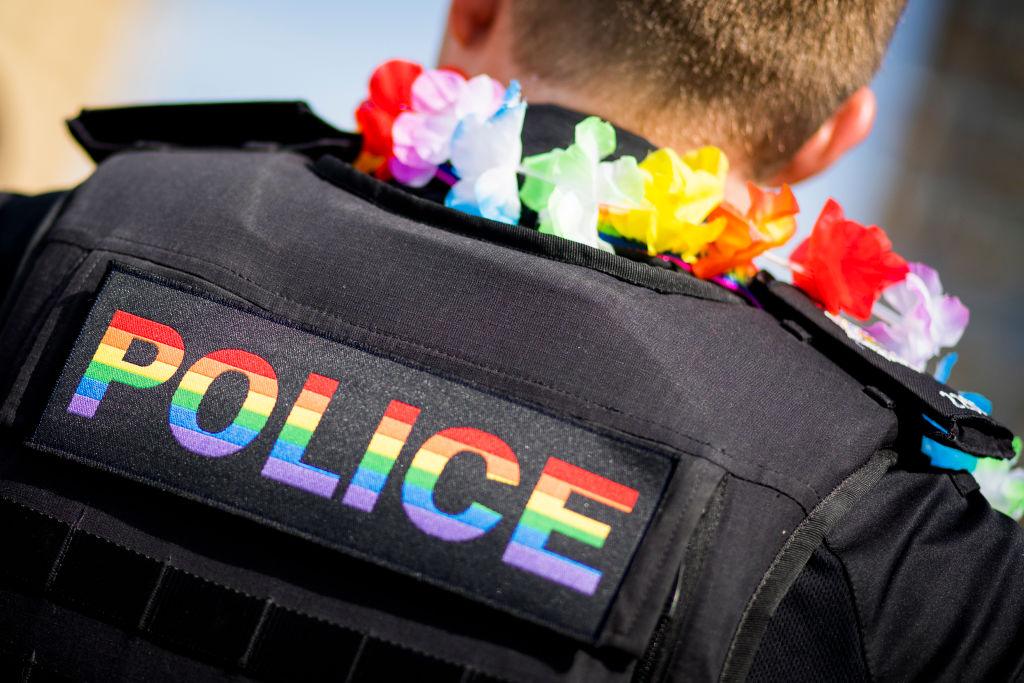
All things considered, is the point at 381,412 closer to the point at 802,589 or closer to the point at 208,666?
the point at 208,666

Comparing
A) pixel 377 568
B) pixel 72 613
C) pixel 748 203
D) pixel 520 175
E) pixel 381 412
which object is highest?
pixel 748 203

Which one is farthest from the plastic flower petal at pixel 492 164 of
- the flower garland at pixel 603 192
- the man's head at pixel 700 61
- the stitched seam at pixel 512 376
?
the stitched seam at pixel 512 376

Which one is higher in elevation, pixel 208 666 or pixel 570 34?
pixel 570 34

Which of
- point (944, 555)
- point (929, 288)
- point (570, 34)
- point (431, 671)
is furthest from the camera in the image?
point (929, 288)

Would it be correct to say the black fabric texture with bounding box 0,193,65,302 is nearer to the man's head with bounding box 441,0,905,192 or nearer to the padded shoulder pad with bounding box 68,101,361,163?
the padded shoulder pad with bounding box 68,101,361,163

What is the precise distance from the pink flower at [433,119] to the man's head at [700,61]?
0.27 ft

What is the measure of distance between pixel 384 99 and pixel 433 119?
0.40 ft

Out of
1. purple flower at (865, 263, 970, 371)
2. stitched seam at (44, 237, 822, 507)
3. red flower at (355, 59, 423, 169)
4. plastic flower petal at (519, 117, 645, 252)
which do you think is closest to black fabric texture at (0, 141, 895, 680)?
stitched seam at (44, 237, 822, 507)

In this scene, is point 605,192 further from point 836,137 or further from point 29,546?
point 29,546

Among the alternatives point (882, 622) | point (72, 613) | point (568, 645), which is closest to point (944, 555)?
point (882, 622)

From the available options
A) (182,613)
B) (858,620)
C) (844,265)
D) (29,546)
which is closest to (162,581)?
(182,613)

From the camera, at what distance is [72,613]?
32.3 inches

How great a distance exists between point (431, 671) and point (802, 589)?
37 cm

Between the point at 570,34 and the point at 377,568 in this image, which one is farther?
the point at 570,34
